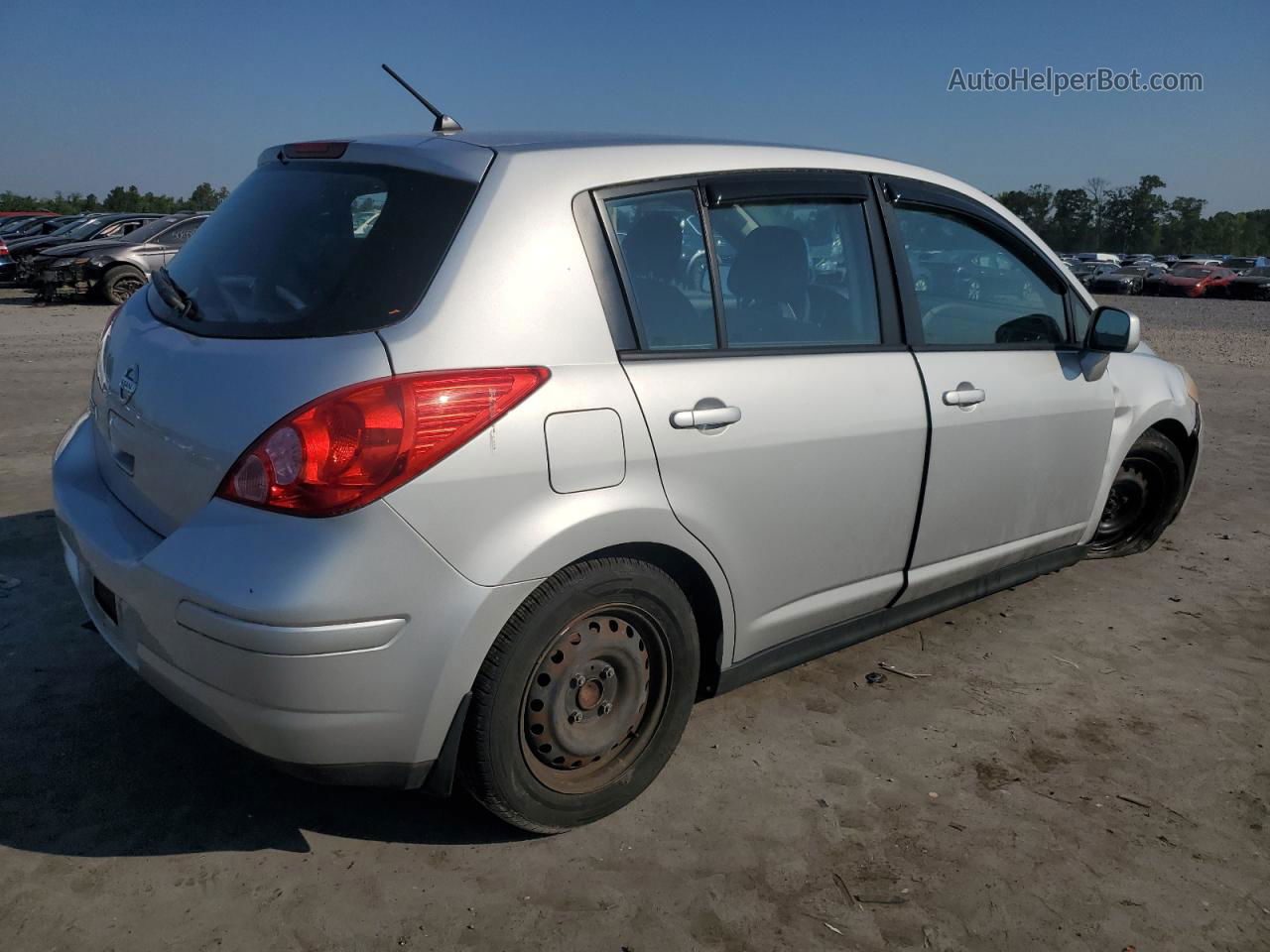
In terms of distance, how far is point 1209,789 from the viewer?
315cm

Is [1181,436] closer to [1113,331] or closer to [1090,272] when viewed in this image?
[1113,331]

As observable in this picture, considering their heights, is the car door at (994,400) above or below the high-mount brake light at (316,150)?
below

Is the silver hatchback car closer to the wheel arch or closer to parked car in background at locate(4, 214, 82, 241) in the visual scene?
the wheel arch

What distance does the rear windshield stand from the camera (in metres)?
2.46

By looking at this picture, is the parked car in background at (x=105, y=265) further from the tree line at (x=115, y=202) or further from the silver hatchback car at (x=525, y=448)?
the tree line at (x=115, y=202)

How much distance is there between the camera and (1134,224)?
10294 cm

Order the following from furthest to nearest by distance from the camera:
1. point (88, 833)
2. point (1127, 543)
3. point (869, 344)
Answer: point (1127, 543)
point (869, 344)
point (88, 833)

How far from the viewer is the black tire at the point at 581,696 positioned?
2.50 meters

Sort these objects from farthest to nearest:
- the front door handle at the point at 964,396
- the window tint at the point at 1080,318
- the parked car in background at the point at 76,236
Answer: the parked car in background at the point at 76,236 < the window tint at the point at 1080,318 < the front door handle at the point at 964,396

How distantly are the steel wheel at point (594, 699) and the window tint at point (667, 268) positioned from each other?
765mm

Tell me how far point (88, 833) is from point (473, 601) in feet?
4.20

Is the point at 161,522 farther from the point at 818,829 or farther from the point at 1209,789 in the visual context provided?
the point at 1209,789

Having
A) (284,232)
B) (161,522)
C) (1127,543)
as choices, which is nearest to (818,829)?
(161,522)

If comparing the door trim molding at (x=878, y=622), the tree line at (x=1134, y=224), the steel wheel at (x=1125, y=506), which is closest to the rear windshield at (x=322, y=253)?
the door trim molding at (x=878, y=622)
